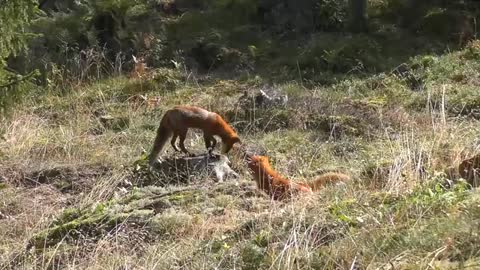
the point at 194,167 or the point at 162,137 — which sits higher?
the point at 162,137

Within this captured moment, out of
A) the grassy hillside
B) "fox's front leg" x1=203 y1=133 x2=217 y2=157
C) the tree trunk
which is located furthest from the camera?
the tree trunk

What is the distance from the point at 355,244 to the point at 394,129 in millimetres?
4851

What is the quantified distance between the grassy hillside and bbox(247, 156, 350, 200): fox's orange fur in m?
0.11

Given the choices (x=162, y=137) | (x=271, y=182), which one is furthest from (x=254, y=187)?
(x=162, y=137)

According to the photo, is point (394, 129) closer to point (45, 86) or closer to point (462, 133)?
point (462, 133)

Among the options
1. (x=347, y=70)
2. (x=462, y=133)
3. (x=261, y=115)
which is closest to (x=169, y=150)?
(x=261, y=115)

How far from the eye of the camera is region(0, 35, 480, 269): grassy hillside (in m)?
4.09

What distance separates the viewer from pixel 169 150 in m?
8.51

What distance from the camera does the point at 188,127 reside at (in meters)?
7.93

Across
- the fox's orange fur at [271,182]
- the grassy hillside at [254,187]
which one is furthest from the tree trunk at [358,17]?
the fox's orange fur at [271,182]

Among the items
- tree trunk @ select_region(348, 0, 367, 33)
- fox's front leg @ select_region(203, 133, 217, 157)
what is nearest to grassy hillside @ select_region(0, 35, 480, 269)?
fox's front leg @ select_region(203, 133, 217, 157)

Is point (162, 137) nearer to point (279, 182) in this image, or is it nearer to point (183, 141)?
point (183, 141)

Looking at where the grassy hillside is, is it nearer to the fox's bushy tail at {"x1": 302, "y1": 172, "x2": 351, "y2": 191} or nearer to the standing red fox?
the fox's bushy tail at {"x1": 302, "y1": 172, "x2": 351, "y2": 191}

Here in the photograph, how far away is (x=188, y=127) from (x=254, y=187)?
158 cm
